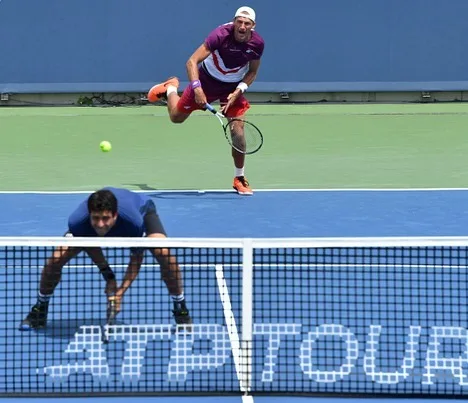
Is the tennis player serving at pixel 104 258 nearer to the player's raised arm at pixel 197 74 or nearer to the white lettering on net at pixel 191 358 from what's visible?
the white lettering on net at pixel 191 358

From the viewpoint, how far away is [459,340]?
5.47 meters

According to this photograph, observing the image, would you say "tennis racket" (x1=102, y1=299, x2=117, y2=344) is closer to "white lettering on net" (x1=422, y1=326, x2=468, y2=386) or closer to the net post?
the net post

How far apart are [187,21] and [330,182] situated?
8829mm

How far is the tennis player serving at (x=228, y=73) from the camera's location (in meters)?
9.74

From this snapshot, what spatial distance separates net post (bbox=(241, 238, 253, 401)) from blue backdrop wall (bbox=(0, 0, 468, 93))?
14.5 m

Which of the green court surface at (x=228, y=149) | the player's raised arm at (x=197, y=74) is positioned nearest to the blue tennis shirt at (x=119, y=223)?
the player's raised arm at (x=197, y=74)

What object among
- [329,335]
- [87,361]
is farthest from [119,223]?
[329,335]

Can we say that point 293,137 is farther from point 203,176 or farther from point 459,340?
point 459,340

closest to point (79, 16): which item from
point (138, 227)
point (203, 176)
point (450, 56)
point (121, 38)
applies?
point (121, 38)

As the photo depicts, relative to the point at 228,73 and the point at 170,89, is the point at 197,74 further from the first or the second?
the point at 170,89

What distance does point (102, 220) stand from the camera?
214 inches

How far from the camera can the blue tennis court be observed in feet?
17.1

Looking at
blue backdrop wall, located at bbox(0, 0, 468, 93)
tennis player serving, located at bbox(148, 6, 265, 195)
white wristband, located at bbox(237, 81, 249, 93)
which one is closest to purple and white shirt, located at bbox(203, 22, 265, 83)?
tennis player serving, located at bbox(148, 6, 265, 195)

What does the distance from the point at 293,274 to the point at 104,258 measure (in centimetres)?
121
